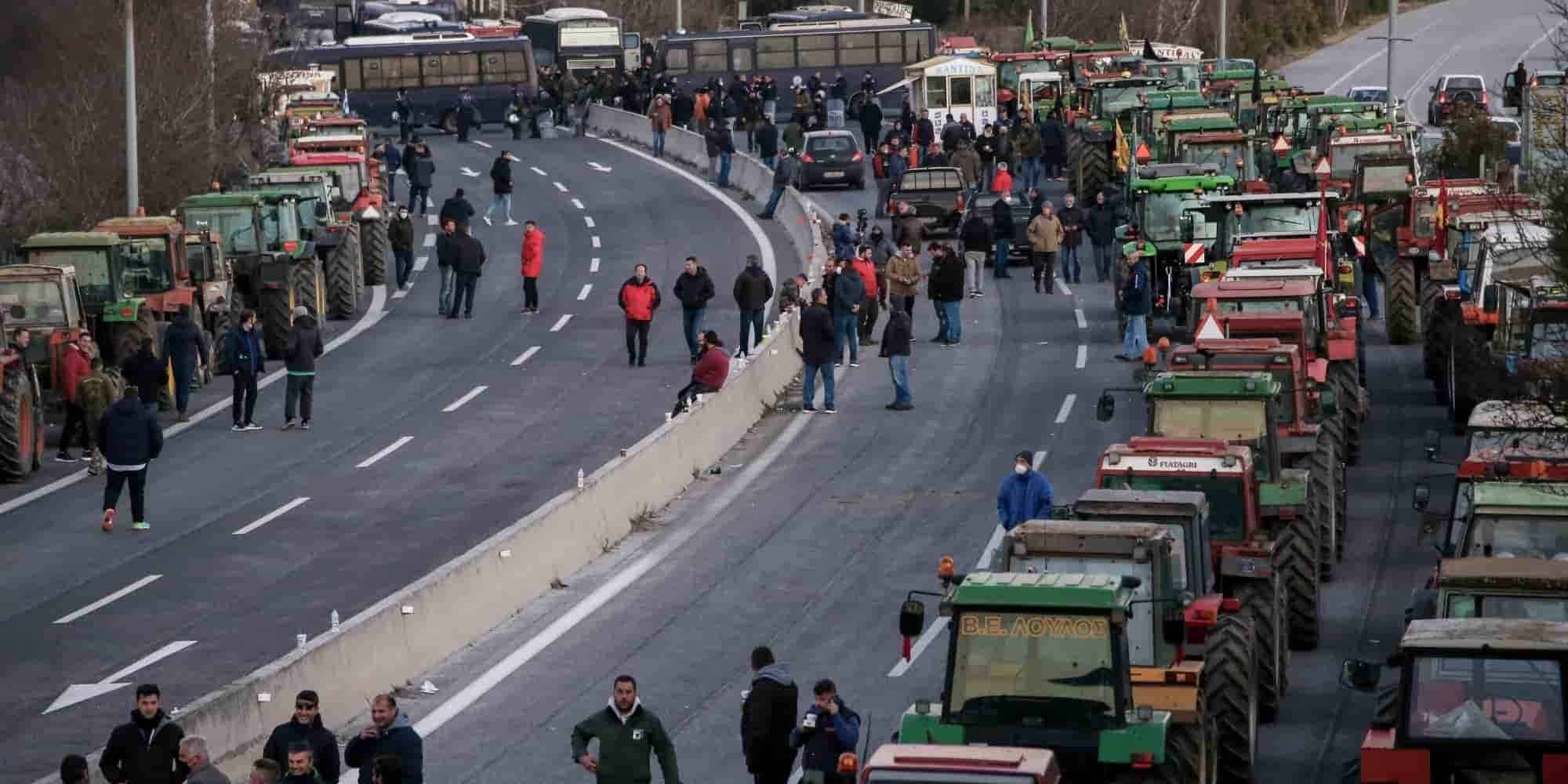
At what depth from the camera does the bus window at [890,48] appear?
252 feet

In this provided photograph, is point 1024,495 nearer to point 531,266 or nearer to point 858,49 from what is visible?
point 531,266

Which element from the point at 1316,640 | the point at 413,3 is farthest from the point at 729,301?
the point at 413,3

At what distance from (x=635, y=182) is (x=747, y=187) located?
144 inches

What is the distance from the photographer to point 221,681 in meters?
20.5

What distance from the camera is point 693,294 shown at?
118 feet

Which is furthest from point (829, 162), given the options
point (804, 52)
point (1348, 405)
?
point (1348, 405)

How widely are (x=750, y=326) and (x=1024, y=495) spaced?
1496 centimetres

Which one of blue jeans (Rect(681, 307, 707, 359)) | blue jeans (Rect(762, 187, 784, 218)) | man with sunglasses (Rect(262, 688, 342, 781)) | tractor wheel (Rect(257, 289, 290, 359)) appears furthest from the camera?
blue jeans (Rect(762, 187, 784, 218))

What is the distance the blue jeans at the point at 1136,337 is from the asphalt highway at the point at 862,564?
0.28 metres

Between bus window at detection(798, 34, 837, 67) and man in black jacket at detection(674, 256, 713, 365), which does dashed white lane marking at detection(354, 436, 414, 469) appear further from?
bus window at detection(798, 34, 837, 67)

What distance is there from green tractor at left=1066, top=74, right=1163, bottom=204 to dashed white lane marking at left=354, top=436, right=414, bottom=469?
1900cm

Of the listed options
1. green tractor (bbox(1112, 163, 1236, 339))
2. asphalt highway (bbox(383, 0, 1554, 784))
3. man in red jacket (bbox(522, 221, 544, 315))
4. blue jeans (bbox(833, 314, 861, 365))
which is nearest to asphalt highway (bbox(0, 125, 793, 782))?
man in red jacket (bbox(522, 221, 544, 315))

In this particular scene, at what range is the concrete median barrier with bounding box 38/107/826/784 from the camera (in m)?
17.0

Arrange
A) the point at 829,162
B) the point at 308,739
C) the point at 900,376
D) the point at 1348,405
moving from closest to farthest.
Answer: the point at 308,739 < the point at 1348,405 < the point at 900,376 < the point at 829,162
